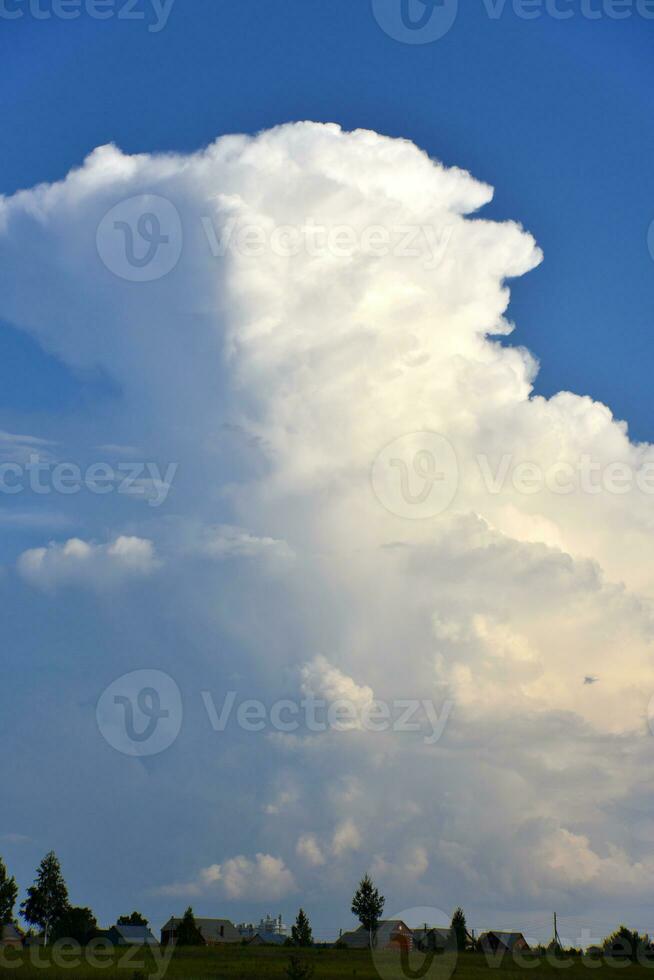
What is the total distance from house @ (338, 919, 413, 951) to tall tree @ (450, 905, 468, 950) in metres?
7.54

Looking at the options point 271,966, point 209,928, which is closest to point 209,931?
point 209,928

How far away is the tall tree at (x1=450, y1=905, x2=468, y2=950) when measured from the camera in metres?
157

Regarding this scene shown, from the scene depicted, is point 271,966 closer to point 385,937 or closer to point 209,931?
point 385,937

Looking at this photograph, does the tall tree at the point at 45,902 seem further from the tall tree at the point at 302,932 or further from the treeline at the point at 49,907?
the tall tree at the point at 302,932

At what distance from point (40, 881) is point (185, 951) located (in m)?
54.8

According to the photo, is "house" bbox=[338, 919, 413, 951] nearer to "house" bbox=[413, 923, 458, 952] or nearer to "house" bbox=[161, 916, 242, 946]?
"house" bbox=[413, 923, 458, 952]

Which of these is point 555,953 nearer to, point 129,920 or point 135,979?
point 135,979

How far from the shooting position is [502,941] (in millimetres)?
167750

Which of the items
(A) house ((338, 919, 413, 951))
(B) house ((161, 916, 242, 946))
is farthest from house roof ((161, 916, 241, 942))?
(A) house ((338, 919, 413, 951))

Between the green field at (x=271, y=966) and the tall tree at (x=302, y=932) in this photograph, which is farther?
the tall tree at (x=302, y=932)

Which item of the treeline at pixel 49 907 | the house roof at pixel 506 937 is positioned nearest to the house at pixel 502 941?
the house roof at pixel 506 937

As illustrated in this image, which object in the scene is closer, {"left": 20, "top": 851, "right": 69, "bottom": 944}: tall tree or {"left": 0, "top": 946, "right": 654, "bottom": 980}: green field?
{"left": 0, "top": 946, "right": 654, "bottom": 980}: green field

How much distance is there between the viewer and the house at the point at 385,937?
160 meters

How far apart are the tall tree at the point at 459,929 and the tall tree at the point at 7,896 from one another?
71.5 m
